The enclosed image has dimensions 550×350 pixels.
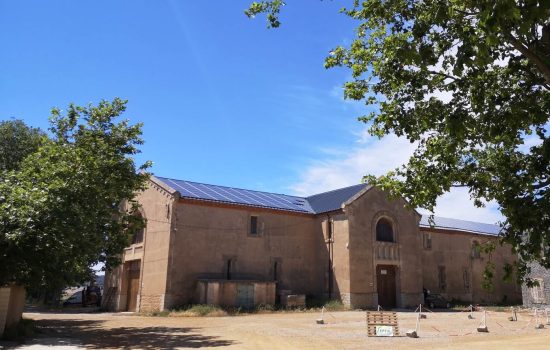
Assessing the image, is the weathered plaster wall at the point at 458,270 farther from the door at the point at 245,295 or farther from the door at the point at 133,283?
the door at the point at 133,283

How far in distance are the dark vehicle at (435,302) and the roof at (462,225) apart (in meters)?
7.13

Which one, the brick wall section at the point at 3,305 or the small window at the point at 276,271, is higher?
the small window at the point at 276,271

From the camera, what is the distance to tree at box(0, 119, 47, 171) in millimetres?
32031

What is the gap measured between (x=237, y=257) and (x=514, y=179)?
2345 cm

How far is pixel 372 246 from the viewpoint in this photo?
34.0 metres

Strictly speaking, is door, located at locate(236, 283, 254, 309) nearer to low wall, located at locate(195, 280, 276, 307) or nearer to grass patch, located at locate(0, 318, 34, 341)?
low wall, located at locate(195, 280, 276, 307)

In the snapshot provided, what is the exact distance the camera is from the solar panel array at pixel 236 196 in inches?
1257

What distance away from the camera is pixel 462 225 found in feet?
155

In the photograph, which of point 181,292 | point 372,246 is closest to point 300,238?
point 372,246

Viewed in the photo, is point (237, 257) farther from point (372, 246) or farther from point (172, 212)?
point (372, 246)

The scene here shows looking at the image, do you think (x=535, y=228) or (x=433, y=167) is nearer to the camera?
(x=535, y=228)

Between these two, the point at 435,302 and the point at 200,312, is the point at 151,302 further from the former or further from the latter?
the point at 435,302

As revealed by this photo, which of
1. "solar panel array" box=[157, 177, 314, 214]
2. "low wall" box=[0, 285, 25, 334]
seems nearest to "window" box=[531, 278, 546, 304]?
"solar panel array" box=[157, 177, 314, 214]

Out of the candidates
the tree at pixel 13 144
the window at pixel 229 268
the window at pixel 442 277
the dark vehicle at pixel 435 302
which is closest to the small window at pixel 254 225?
the window at pixel 229 268
